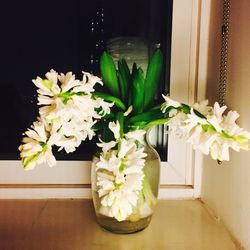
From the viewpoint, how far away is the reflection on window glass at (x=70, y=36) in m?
1.07

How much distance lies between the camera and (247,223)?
823 millimetres

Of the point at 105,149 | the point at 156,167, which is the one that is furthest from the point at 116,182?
the point at 156,167

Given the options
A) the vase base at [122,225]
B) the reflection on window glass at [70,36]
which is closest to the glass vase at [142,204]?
the vase base at [122,225]

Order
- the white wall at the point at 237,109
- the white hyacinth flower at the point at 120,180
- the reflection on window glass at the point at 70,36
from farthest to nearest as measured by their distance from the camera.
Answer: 1. the reflection on window glass at the point at 70,36
2. the white wall at the point at 237,109
3. the white hyacinth flower at the point at 120,180

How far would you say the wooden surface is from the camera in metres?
0.87

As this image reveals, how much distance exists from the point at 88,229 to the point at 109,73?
1.18ft

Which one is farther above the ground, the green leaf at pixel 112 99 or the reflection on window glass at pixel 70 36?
the reflection on window glass at pixel 70 36

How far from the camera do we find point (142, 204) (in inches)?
35.7

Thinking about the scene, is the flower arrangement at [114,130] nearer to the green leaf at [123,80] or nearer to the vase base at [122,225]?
the green leaf at [123,80]

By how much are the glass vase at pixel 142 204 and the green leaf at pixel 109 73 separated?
13 cm

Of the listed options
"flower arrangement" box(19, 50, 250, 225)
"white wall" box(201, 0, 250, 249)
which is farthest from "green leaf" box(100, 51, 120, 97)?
"white wall" box(201, 0, 250, 249)

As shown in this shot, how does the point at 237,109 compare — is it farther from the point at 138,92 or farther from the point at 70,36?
the point at 70,36

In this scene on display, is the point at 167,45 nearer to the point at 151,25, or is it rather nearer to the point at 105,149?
the point at 151,25

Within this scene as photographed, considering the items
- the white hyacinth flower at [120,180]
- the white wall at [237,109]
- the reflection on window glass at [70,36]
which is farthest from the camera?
the reflection on window glass at [70,36]
